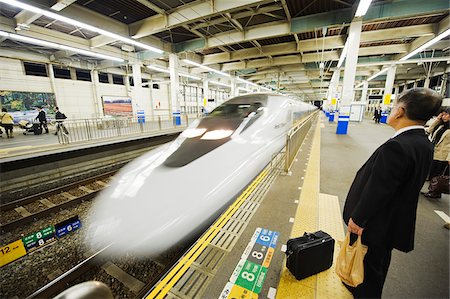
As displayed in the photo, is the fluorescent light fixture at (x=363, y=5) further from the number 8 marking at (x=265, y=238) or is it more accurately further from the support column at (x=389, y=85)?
the support column at (x=389, y=85)

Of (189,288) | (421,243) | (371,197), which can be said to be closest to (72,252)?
(189,288)

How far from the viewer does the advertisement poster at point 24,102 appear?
10.6m

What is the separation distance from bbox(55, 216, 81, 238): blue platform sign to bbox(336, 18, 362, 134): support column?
10077 mm

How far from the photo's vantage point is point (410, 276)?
1.63 metres

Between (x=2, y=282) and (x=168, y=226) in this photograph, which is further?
(x=2, y=282)

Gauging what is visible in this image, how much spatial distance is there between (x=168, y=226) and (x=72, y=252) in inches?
68.8

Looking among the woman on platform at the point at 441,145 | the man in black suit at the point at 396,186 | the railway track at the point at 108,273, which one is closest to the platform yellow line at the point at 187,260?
the railway track at the point at 108,273

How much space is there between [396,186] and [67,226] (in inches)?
156

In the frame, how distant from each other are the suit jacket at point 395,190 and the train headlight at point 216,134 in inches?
93.6

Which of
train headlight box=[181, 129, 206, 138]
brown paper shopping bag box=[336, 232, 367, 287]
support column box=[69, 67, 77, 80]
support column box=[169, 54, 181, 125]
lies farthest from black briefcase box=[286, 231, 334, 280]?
support column box=[69, 67, 77, 80]

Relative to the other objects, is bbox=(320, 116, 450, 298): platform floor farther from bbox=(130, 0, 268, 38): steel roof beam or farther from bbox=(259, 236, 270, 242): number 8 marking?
bbox=(130, 0, 268, 38): steel roof beam

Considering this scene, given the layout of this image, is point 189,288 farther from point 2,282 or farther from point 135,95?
point 135,95

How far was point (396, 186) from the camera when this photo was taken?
3.72ft

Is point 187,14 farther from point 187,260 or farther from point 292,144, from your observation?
point 187,260
